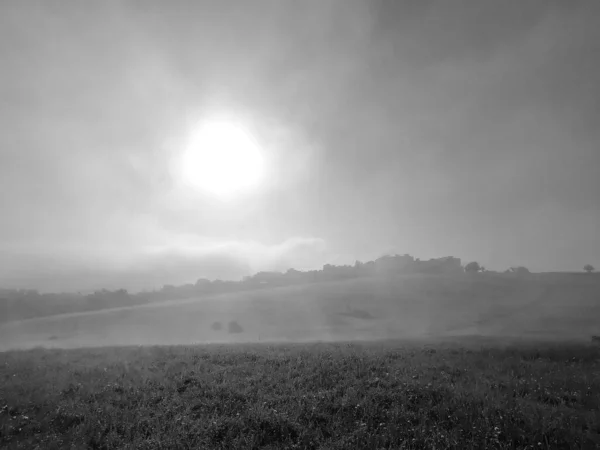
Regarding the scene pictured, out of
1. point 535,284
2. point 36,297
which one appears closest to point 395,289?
point 535,284

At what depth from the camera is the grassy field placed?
60.0 meters

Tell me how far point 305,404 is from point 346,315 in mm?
65277

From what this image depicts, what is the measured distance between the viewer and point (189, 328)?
7381 centimetres

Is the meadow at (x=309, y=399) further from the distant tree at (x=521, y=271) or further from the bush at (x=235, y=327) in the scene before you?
the distant tree at (x=521, y=271)

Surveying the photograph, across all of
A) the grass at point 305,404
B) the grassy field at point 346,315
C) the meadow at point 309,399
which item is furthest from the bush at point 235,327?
the grass at point 305,404

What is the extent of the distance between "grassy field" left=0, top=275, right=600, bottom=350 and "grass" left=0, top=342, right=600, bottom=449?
3710 centimetres

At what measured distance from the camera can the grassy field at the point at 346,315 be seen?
60.0 meters

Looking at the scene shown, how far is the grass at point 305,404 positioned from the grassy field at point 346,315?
3710 centimetres

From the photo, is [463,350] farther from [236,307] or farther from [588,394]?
[236,307]

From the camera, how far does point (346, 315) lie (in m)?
74.9

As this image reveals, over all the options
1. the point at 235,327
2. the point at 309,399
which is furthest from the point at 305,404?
the point at 235,327

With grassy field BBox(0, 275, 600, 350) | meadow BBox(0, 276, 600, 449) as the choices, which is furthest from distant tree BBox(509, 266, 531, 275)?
meadow BBox(0, 276, 600, 449)

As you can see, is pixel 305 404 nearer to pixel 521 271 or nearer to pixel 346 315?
pixel 346 315

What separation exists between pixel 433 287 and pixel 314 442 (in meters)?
92.0
